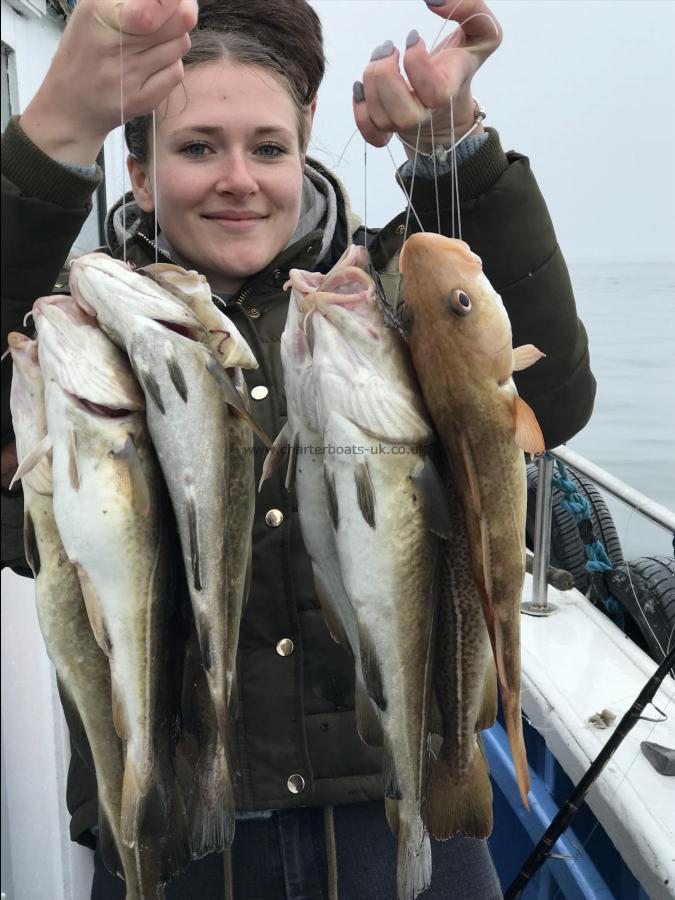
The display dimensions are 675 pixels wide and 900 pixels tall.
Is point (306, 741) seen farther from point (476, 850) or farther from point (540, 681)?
point (540, 681)

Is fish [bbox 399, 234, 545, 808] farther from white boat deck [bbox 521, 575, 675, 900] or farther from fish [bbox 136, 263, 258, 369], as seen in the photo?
white boat deck [bbox 521, 575, 675, 900]

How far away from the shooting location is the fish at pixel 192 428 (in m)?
1.45

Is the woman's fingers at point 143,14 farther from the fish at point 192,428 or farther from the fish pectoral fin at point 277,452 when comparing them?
the fish pectoral fin at point 277,452

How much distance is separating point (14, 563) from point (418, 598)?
86cm

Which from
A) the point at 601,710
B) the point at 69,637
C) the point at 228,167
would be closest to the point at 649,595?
the point at 601,710

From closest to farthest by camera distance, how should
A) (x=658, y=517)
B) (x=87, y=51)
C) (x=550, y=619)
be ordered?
(x=87, y=51)
(x=658, y=517)
(x=550, y=619)

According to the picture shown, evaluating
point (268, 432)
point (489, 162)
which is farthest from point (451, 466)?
point (489, 162)

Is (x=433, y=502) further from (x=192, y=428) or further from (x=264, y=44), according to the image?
(x=264, y=44)

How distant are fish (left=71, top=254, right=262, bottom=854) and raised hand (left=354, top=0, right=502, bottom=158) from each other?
1.76ft

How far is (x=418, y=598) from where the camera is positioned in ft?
5.12

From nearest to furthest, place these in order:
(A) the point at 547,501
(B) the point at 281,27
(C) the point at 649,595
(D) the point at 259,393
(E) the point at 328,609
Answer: (E) the point at 328,609 < (D) the point at 259,393 < (B) the point at 281,27 < (A) the point at 547,501 < (C) the point at 649,595

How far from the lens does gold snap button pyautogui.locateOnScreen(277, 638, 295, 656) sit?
1.79m

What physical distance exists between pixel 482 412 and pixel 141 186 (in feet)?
3.55

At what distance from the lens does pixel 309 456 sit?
5.20 ft
